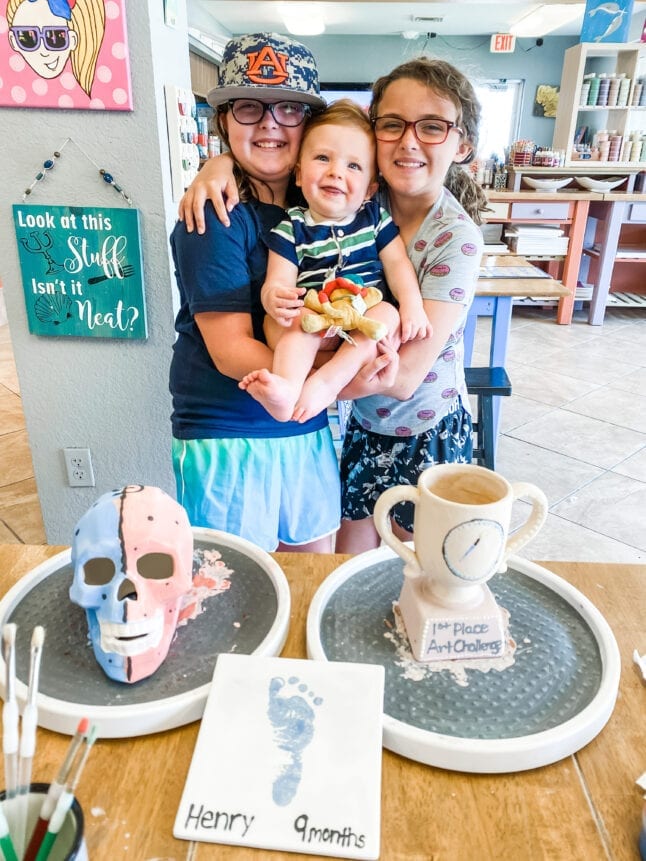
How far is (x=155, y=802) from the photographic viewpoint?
0.59m

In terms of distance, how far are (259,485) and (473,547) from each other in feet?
2.01

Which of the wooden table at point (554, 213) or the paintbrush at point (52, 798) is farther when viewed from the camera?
the wooden table at point (554, 213)

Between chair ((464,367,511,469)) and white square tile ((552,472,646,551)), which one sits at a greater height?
chair ((464,367,511,469))

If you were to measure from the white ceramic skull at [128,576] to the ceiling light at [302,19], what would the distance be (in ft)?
23.8

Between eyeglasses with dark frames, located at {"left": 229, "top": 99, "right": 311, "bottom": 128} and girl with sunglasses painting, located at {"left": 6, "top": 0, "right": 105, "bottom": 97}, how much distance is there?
60 cm

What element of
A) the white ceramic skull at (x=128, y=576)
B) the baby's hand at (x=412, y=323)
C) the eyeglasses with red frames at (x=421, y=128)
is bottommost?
the white ceramic skull at (x=128, y=576)

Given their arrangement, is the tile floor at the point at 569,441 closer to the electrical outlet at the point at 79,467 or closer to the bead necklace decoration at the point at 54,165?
the electrical outlet at the point at 79,467

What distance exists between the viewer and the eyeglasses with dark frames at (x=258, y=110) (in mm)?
1104

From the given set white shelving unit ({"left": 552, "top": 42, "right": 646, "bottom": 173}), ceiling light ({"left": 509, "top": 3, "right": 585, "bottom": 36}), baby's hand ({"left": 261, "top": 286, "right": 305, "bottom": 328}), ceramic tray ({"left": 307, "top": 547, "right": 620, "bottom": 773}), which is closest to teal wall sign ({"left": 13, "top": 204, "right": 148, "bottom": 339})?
baby's hand ({"left": 261, "top": 286, "right": 305, "bottom": 328})

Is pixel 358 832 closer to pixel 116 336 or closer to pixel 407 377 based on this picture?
pixel 407 377

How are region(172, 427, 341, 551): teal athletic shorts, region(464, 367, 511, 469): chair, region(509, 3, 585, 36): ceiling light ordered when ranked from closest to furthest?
region(172, 427, 341, 551): teal athletic shorts
region(464, 367, 511, 469): chair
region(509, 3, 585, 36): ceiling light

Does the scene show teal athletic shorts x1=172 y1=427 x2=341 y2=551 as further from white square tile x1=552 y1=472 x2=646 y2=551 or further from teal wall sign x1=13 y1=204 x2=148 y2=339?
white square tile x1=552 y1=472 x2=646 y2=551

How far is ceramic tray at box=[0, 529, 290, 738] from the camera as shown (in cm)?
65

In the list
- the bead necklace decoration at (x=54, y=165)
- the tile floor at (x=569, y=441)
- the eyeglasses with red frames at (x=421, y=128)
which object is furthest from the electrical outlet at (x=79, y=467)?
the eyeglasses with red frames at (x=421, y=128)
